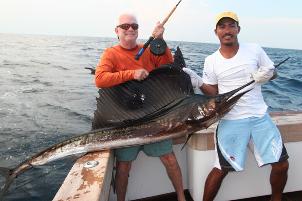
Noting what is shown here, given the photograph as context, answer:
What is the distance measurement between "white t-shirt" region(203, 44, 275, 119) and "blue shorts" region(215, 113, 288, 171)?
65 millimetres

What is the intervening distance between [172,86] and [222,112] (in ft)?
1.45

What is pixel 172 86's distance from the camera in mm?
2418

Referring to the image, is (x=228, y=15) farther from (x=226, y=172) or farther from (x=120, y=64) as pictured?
(x=226, y=172)

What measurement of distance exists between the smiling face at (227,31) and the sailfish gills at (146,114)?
14.3 inches

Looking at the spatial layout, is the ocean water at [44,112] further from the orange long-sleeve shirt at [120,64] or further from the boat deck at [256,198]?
the boat deck at [256,198]

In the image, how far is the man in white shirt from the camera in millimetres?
2418

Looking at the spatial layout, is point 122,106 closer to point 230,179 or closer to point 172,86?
point 172,86

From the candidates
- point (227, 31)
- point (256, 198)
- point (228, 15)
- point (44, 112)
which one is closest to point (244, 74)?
point (227, 31)

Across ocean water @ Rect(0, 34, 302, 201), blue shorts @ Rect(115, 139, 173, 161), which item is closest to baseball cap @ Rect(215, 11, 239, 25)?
blue shorts @ Rect(115, 139, 173, 161)

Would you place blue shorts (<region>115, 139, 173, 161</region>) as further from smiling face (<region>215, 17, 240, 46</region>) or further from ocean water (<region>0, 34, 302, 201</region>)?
smiling face (<region>215, 17, 240, 46</region>)

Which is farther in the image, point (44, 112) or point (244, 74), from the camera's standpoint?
point (44, 112)

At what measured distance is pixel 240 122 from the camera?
8.06 feet

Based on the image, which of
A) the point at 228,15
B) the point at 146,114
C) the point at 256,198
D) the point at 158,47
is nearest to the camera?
the point at 146,114

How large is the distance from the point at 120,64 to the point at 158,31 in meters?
0.41
